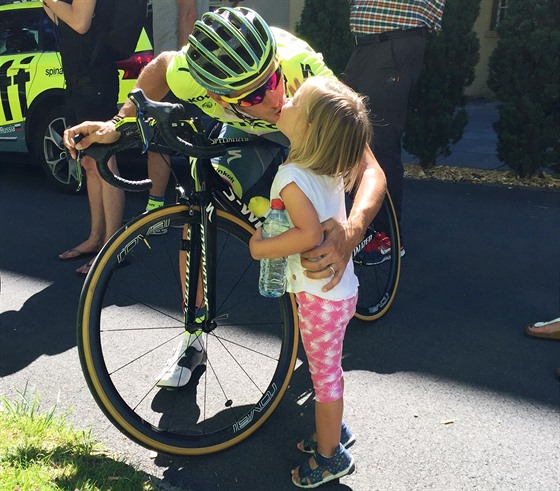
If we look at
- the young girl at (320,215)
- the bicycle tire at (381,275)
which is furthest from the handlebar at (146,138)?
the bicycle tire at (381,275)

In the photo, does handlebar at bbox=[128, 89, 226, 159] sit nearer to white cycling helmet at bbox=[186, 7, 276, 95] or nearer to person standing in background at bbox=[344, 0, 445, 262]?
white cycling helmet at bbox=[186, 7, 276, 95]

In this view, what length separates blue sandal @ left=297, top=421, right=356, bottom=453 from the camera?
9.09ft

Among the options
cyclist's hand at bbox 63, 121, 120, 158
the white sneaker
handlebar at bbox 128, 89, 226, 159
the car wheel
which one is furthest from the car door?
handlebar at bbox 128, 89, 226, 159

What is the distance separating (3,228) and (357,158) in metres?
4.09

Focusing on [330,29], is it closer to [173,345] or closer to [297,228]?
[173,345]

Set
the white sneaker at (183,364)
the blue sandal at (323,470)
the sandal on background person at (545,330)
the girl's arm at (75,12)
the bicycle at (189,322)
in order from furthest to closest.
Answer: the girl's arm at (75,12) < the sandal on background person at (545,330) < the white sneaker at (183,364) < the blue sandal at (323,470) < the bicycle at (189,322)

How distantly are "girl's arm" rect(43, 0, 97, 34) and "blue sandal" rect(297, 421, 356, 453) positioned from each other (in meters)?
2.85

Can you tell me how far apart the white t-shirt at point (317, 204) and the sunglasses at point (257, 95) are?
33 cm

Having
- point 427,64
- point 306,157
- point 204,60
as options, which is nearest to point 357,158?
point 306,157

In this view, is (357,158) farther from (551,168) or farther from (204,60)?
(551,168)

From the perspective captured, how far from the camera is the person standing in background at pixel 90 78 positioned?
4223 mm

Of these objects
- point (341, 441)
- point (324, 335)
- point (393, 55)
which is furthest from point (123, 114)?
point (393, 55)

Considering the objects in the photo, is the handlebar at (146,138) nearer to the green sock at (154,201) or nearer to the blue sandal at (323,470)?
the blue sandal at (323,470)

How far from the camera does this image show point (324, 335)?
2.47 m
